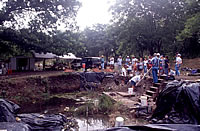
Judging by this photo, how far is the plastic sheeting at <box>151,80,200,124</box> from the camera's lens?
19.5 ft

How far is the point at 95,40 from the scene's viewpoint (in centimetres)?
3406

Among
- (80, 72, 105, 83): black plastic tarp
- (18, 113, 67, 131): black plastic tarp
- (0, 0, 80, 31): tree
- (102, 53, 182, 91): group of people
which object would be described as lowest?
(18, 113, 67, 131): black plastic tarp

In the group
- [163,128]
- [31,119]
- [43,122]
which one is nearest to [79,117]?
[43,122]

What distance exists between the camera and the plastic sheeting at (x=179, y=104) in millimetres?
5957

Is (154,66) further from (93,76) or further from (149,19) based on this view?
(149,19)

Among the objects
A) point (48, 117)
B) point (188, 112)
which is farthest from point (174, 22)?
point (48, 117)

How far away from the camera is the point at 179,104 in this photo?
6305 millimetres

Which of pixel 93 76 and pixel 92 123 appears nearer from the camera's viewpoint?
pixel 92 123

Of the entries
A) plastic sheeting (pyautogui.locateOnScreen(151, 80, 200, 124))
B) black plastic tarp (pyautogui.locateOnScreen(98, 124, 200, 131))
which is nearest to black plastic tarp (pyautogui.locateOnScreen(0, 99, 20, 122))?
black plastic tarp (pyautogui.locateOnScreen(98, 124, 200, 131))

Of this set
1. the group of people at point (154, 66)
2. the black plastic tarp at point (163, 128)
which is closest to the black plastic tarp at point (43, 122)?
the black plastic tarp at point (163, 128)

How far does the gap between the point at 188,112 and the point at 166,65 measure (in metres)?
5.40

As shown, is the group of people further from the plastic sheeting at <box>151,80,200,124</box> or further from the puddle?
the puddle

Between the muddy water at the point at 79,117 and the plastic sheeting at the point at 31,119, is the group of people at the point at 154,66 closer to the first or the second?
the muddy water at the point at 79,117

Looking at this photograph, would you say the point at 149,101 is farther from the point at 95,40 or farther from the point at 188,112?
the point at 95,40
